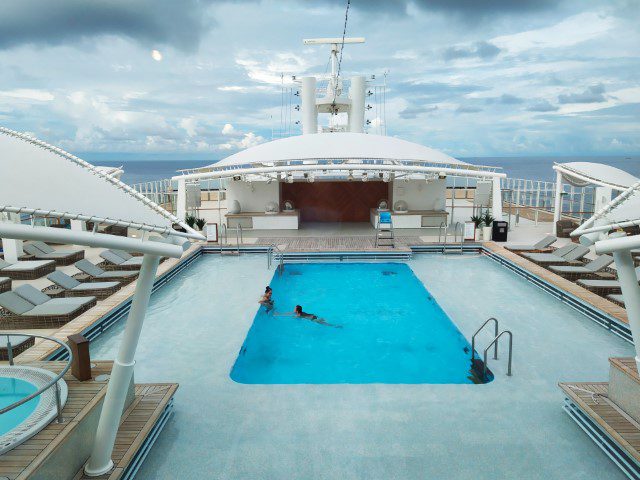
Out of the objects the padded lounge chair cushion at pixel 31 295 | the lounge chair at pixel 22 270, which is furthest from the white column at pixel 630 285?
the lounge chair at pixel 22 270

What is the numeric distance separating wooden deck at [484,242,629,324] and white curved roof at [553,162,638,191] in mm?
3452

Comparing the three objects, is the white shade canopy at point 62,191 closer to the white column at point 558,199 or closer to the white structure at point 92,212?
the white structure at point 92,212

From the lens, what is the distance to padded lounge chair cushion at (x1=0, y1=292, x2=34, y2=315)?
7462 mm

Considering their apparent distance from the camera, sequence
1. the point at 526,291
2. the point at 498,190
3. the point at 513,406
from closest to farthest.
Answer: the point at 513,406, the point at 526,291, the point at 498,190

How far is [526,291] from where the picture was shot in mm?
10211

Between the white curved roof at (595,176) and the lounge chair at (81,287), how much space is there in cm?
1338

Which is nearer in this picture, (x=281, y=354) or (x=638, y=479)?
(x=638, y=479)

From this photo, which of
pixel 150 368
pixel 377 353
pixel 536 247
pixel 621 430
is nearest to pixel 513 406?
pixel 621 430

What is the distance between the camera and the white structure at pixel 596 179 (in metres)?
13.4

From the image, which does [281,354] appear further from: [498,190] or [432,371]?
[498,190]

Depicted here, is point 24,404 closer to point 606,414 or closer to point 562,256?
point 606,414

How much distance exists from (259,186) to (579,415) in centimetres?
1465

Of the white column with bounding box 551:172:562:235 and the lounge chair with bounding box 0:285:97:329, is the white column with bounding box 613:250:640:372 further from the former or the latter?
the white column with bounding box 551:172:562:235

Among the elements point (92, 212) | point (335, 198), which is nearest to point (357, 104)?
point (335, 198)
